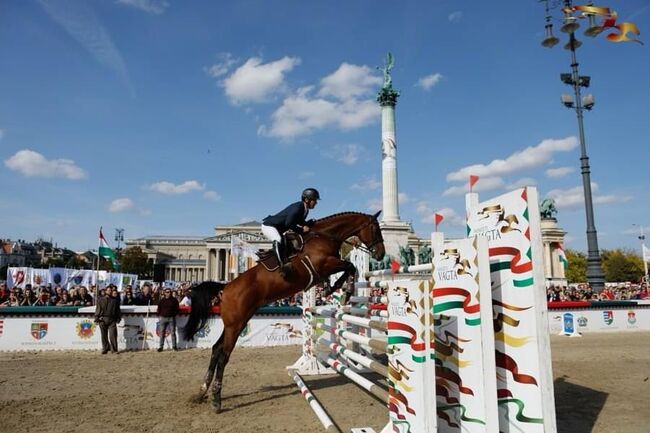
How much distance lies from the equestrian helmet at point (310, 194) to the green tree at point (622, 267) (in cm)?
7848

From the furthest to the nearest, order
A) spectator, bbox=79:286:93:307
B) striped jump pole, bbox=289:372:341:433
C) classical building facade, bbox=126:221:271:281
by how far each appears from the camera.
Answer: classical building facade, bbox=126:221:271:281 < spectator, bbox=79:286:93:307 < striped jump pole, bbox=289:372:341:433

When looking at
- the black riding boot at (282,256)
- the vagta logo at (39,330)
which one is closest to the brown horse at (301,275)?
the black riding boot at (282,256)

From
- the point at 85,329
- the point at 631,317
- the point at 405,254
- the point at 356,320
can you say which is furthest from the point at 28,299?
the point at 405,254

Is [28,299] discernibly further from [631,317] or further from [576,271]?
[576,271]

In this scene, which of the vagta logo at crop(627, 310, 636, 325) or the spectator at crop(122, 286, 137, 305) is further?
the vagta logo at crop(627, 310, 636, 325)

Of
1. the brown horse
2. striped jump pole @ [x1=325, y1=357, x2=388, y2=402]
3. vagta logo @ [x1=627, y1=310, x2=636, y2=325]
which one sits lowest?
vagta logo @ [x1=627, y1=310, x2=636, y2=325]

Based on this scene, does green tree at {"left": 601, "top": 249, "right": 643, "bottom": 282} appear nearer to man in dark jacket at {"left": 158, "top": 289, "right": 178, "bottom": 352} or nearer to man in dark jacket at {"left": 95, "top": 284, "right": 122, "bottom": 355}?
man in dark jacket at {"left": 158, "top": 289, "right": 178, "bottom": 352}

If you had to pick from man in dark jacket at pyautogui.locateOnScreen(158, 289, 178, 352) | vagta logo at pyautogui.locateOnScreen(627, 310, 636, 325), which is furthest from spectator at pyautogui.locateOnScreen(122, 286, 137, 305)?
vagta logo at pyautogui.locateOnScreen(627, 310, 636, 325)

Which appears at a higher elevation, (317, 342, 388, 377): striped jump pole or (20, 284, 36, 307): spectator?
(20, 284, 36, 307): spectator

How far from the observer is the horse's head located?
257 inches

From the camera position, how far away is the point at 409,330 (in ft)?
13.0

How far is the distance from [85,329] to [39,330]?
4.47ft

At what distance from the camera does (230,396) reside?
705 centimetres

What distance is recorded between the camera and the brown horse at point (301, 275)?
6.34 m
